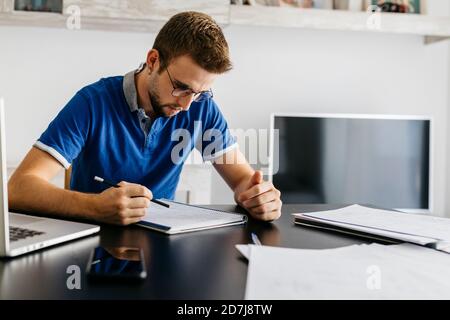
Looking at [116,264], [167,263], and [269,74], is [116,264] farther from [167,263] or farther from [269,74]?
[269,74]

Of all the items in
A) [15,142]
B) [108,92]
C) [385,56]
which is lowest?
[15,142]

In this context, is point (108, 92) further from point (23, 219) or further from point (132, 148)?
point (23, 219)

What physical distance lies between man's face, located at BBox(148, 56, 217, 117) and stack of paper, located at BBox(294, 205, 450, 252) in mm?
474

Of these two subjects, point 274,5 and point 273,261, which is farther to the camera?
point 274,5

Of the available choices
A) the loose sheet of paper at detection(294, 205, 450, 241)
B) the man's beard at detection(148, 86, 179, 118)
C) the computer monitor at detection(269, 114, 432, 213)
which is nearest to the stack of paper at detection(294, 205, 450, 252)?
the loose sheet of paper at detection(294, 205, 450, 241)

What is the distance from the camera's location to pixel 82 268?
2.39 ft

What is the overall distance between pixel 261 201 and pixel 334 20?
1.88 m

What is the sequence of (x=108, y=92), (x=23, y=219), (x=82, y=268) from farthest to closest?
(x=108, y=92), (x=23, y=219), (x=82, y=268)

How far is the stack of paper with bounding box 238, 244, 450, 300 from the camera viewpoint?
0.66m

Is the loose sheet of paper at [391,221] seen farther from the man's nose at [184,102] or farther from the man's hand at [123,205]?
the man's nose at [184,102]

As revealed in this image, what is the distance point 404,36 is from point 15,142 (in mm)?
2313
